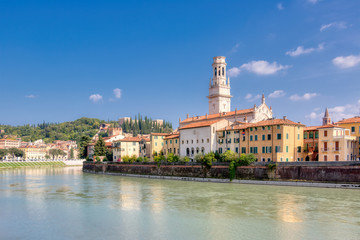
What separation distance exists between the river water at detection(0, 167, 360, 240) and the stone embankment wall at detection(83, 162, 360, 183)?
11.7 feet

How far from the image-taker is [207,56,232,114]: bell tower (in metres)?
84.1

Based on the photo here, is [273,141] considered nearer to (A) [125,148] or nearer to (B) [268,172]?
(B) [268,172]

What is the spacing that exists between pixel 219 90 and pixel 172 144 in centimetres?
2342

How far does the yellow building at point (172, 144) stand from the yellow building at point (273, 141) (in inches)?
643

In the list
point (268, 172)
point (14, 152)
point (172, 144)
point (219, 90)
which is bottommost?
point (14, 152)

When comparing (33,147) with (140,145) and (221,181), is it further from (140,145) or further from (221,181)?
(221,181)

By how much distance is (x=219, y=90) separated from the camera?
84188 millimetres

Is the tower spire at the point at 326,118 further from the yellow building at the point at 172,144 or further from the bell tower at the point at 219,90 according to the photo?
the yellow building at the point at 172,144

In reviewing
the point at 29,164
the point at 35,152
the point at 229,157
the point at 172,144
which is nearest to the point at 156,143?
the point at 172,144

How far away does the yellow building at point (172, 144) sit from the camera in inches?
2596

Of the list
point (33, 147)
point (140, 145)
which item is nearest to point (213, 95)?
point (140, 145)

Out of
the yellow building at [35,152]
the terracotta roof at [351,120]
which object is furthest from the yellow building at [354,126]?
the yellow building at [35,152]

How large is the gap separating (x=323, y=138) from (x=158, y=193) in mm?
23288

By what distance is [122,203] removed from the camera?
97.0 ft
